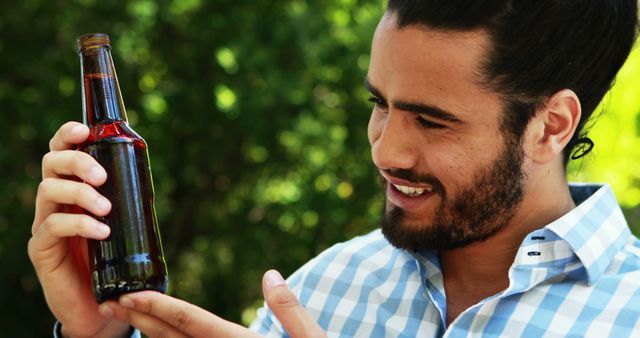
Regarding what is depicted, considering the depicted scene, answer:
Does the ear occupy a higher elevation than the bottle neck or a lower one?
lower

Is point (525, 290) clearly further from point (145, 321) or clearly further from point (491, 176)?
point (145, 321)

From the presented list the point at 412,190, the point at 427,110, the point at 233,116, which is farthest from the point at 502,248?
the point at 233,116

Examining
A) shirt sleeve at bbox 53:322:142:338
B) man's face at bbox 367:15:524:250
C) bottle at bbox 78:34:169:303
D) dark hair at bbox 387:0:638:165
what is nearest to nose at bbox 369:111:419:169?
man's face at bbox 367:15:524:250

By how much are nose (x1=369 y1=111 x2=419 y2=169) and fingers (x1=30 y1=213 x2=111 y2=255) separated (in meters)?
0.54

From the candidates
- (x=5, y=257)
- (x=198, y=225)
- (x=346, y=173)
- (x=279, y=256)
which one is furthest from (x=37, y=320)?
(x=346, y=173)

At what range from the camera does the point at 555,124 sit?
5.96ft

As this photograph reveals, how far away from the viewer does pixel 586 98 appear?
186 centimetres

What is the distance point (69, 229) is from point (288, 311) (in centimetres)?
39

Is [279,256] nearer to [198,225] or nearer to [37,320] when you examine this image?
[198,225]

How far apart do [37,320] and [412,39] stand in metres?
2.70

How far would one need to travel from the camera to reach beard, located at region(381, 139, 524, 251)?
1.75 metres

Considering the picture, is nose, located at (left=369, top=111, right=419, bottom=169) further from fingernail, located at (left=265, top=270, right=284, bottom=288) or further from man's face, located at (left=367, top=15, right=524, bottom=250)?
fingernail, located at (left=265, top=270, right=284, bottom=288)

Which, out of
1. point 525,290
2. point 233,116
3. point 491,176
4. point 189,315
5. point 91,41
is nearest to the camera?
point 189,315

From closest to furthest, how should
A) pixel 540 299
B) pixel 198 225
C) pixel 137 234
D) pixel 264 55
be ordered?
1. pixel 137 234
2. pixel 540 299
3. pixel 264 55
4. pixel 198 225
